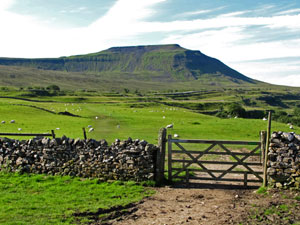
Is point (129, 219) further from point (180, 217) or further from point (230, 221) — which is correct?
point (230, 221)

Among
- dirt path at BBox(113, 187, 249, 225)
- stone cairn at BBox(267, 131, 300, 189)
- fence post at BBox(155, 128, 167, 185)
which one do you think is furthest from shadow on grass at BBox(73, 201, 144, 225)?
stone cairn at BBox(267, 131, 300, 189)

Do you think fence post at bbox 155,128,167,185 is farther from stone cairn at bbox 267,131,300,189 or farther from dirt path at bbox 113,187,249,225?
stone cairn at bbox 267,131,300,189

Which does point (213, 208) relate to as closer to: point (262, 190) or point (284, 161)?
point (262, 190)

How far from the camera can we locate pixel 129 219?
35.1 feet

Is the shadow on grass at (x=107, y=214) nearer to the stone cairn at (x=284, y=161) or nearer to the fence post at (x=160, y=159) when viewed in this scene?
the fence post at (x=160, y=159)

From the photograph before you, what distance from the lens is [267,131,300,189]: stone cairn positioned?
43.6 ft

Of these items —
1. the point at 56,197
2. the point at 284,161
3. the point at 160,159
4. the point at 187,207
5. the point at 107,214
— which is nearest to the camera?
the point at 107,214

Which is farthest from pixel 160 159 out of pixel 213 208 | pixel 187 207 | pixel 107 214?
pixel 107 214

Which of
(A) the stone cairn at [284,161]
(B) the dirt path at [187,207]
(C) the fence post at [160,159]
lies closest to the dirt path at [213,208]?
(B) the dirt path at [187,207]

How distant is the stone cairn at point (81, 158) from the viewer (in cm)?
1510

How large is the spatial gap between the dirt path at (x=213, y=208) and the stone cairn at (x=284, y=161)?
659 mm

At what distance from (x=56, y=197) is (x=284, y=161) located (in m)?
9.77

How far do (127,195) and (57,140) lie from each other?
5.21 metres

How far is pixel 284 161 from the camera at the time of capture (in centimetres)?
1355
